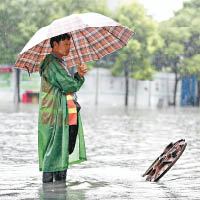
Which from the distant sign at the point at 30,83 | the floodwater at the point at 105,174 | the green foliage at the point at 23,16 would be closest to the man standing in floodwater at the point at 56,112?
the floodwater at the point at 105,174

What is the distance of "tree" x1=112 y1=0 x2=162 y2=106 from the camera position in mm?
50688

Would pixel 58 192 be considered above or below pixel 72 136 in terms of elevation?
below

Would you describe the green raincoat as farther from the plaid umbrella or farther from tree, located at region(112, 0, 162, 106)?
tree, located at region(112, 0, 162, 106)

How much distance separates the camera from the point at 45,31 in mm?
6379

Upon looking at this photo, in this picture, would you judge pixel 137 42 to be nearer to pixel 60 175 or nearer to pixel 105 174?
pixel 105 174

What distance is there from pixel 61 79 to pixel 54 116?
399 millimetres

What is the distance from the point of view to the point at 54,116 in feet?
20.8

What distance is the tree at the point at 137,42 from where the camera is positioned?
1996 inches

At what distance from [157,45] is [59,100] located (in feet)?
154

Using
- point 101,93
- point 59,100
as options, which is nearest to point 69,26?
point 59,100

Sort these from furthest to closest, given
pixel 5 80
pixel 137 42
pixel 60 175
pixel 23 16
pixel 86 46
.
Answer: pixel 5 80
pixel 137 42
pixel 23 16
pixel 86 46
pixel 60 175

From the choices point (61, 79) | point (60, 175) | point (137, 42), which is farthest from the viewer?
point (137, 42)

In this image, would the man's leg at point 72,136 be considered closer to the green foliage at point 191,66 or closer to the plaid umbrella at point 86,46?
the plaid umbrella at point 86,46

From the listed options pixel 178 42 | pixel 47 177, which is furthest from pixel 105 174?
pixel 178 42
